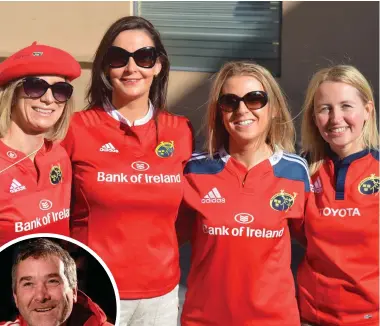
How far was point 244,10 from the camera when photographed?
8.34m

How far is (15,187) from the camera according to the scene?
118 inches

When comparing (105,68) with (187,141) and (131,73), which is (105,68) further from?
(187,141)

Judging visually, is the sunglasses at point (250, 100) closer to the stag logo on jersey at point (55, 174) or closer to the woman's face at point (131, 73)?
the woman's face at point (131, 73)

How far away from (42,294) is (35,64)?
115 centimetres

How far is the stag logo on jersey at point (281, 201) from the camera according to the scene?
10.7 ft

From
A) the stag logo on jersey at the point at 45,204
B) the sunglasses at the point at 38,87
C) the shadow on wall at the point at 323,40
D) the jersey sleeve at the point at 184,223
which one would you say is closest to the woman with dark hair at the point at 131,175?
the jersey sleeve at the point at 184,223

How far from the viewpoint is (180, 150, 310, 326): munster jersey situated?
3.20 meters

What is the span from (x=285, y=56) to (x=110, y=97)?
4903mm

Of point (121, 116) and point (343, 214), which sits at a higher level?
point (121, 116)

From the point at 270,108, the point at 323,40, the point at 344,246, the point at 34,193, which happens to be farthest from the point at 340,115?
the point at 323,40

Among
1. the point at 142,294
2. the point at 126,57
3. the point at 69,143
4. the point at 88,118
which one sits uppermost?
the point at 126,57

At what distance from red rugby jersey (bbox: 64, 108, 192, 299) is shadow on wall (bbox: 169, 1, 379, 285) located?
4.34 m

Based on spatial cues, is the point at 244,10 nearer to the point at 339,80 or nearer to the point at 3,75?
the point at 339,80

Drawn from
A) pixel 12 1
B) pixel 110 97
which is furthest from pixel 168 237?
pixel 12 1
